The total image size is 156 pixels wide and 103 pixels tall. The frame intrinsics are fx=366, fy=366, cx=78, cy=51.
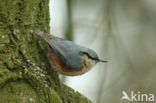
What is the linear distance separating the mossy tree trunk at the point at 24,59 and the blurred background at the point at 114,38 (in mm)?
1459

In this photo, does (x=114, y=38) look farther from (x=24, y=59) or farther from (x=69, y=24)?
(x=24, y=59)

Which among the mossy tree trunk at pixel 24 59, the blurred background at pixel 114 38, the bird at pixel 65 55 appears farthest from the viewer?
the blurred background at pixel 114 38

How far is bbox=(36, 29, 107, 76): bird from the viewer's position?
3.40 meters

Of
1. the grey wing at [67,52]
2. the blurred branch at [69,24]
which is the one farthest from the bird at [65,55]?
the blurred branch at [69,24]

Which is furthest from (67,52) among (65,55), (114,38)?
(114,38)

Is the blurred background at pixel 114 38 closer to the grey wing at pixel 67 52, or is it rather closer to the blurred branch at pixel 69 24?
the blurred branch at pixel 69 24

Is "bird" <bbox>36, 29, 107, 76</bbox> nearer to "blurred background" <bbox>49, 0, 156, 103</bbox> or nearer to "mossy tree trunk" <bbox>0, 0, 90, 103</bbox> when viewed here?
"mossy tree trunk" <bbox>0, 0, 90, 103</bbox>

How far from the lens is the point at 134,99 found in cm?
541

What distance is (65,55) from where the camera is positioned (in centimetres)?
352

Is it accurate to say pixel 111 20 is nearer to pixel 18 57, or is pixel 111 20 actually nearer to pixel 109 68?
pixel 109 68

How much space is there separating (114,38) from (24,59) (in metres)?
2.17

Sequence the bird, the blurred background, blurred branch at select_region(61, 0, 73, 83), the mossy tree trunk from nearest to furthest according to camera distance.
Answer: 1. the mossy tree trunk
2. the bird
3. blurred branch at select_region(61, 0, 73, 83)
4. the blurred background

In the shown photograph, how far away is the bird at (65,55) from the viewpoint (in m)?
3.40

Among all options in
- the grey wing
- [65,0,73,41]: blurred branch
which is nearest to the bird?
the grey wing
